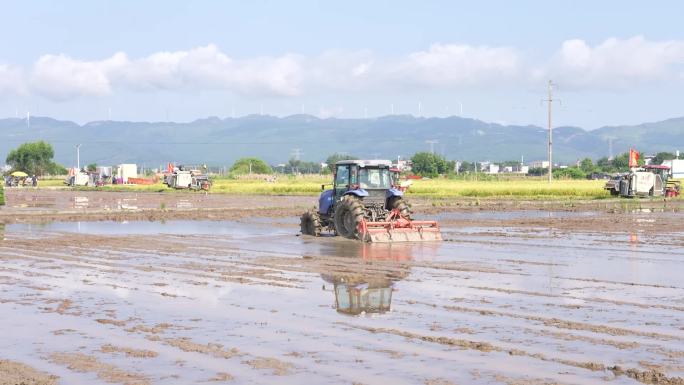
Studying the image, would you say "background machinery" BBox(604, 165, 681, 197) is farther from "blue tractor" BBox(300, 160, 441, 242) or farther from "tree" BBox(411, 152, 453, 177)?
"tree" BBox(411, 152, 453, 177)

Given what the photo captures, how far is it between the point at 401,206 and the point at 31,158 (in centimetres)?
11843

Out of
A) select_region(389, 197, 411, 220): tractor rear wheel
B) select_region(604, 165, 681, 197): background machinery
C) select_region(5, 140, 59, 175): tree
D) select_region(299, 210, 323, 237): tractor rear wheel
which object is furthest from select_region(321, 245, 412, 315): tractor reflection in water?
→ select_region(5, 140, 59, 175): tree

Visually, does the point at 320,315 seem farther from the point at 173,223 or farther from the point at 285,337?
the point at 173,223

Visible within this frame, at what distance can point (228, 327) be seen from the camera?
35.3 feet

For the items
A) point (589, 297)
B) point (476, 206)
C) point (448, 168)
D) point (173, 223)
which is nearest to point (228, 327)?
point (589, 297)

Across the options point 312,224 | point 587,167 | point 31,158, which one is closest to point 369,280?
point 312,224

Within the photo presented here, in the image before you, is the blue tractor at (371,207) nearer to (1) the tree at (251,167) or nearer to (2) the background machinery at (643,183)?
(2) the background machinery at (643,183)

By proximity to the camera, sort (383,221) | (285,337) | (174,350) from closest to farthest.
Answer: (174,350)
(285,337)
(383,221)

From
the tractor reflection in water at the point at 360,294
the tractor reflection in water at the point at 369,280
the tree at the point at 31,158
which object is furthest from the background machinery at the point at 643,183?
the tree at the point at 31,158

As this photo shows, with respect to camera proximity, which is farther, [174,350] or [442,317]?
[442,317]

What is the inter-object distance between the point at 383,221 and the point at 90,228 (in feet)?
32.9

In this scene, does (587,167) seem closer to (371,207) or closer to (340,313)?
(371,207)

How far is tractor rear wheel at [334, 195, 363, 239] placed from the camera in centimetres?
2240

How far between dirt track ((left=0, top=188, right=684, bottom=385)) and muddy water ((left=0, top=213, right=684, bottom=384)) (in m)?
0.03
